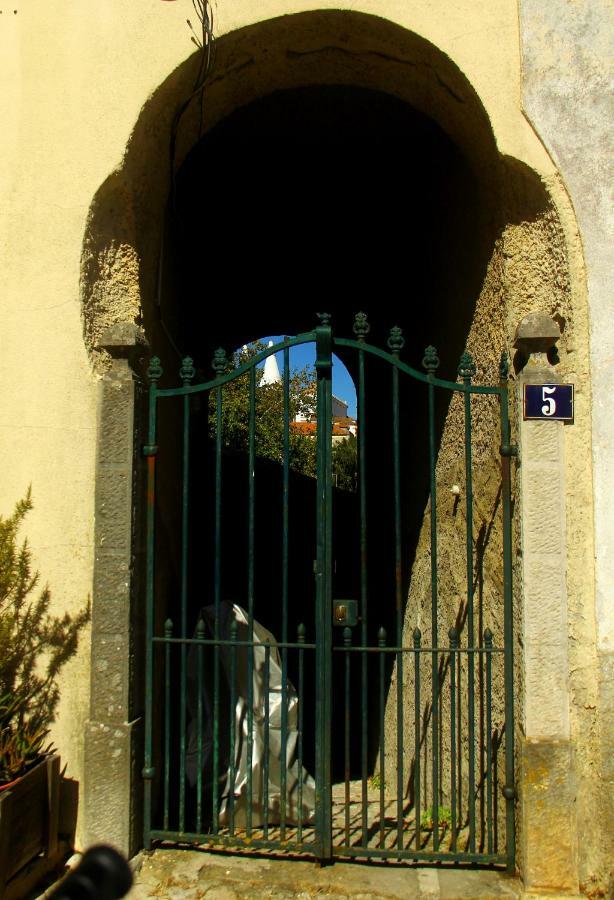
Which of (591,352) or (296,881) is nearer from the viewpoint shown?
(296,881)

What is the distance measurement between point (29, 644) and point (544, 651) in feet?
7.45

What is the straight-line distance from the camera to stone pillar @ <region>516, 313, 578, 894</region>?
2867 millimetres

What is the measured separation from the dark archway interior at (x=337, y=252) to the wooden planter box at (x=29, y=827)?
4.06 feet

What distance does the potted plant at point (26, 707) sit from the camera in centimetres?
265

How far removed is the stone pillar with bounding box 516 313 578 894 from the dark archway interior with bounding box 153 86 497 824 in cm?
80

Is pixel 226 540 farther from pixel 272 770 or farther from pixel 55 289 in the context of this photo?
pixel 55 289

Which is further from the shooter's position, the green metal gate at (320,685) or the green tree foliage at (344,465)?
the green tree foliage at (344,465)

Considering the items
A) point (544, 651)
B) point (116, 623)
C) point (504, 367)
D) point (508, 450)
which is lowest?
point (544, 651)

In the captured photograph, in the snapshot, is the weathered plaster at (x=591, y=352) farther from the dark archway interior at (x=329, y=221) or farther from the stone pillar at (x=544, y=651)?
the dark archway interior at (x=329, y=221)

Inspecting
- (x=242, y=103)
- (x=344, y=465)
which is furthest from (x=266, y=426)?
(x=242, y=103)

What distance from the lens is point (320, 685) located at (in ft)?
10.4

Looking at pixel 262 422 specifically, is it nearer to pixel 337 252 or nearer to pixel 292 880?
pixel 337 252

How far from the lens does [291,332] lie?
8133 mm

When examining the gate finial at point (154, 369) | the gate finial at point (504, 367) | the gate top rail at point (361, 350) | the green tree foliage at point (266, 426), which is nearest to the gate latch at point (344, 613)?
the gate top rail at point (361, 350)
